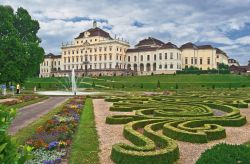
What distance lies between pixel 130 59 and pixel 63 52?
20388mm

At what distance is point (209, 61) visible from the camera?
85000 mm

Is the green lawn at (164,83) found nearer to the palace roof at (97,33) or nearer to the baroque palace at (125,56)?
the baroque palace at (125,56)

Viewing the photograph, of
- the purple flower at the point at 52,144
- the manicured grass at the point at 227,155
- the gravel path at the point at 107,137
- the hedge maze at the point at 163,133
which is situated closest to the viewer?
the manicured grass at the point at 227,155

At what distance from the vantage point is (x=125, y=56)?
299ft

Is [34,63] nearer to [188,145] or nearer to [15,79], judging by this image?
[15,79]

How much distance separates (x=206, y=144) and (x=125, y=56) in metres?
83.5

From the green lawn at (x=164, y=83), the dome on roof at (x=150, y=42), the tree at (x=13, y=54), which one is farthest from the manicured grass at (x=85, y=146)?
the dome on roof at (x=150, y=42)

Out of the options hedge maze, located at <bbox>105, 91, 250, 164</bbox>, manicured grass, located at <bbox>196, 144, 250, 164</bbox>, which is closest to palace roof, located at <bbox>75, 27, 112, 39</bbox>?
hedge maze, located at <bbox>105, 91, 250, 164</bbox>

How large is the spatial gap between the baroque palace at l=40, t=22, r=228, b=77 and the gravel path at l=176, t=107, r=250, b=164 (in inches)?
2776

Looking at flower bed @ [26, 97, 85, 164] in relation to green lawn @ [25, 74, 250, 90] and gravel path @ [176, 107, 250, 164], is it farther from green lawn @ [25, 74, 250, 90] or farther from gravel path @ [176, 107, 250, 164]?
green lawn @ [25, 74, 250, 90]

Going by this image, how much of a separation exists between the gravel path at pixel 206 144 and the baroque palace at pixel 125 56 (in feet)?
231

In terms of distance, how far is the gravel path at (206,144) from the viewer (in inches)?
269

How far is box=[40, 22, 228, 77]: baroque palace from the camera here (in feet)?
273

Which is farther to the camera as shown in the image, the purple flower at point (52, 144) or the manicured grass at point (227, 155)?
the purple flower at point (52, 144)
